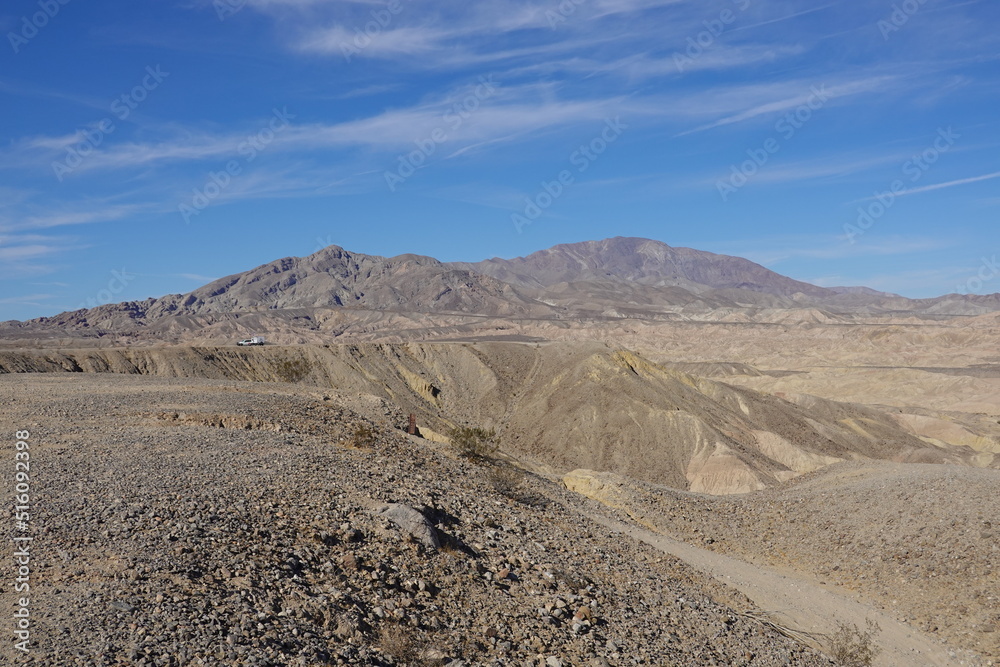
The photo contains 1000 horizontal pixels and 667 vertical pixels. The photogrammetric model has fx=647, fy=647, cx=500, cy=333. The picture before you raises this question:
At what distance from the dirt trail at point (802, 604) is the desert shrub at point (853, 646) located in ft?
0.74

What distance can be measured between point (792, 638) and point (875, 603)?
18.8 feet

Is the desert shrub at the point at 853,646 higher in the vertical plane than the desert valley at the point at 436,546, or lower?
lower

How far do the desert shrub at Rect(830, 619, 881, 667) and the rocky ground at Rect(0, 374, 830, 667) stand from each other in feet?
3.98

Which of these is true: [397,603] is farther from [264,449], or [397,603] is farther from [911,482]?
[911,482]

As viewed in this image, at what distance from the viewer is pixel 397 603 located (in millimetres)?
9234

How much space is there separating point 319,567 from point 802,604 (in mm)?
13123

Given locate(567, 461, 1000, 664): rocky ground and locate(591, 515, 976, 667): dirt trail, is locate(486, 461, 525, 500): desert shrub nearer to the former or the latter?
locate(591, 515, 976, 667): dirt trail

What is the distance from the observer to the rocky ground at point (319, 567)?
733 centimetres

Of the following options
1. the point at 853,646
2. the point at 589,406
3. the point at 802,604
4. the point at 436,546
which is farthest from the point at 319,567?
the point at 589,406

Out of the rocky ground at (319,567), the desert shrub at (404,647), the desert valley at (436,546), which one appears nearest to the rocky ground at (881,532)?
the desert valley at (436,546)

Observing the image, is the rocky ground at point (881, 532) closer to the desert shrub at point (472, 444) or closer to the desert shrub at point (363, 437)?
the desert shrub at point (472, 444)

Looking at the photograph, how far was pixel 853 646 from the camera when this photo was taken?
14.1 meters

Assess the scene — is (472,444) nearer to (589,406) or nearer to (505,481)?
(505,481)

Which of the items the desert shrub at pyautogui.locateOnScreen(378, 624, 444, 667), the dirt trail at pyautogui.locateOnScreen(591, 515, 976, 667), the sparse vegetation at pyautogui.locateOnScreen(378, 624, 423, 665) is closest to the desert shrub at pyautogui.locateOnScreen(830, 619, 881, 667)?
the dirt trail at pyautogui.locateOnScreen(591, 515, 976, 667)
